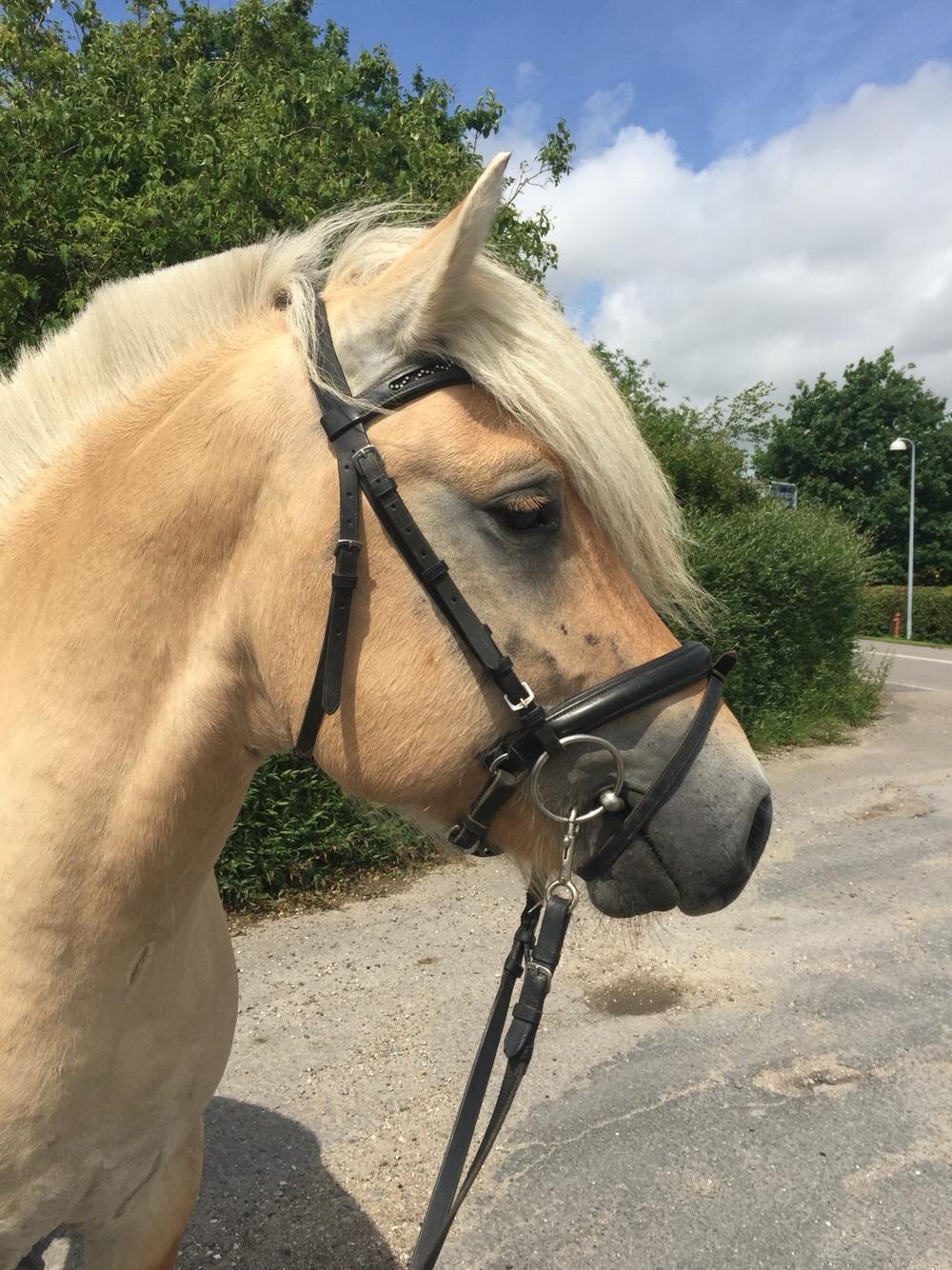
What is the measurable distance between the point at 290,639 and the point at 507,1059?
0.87 metres

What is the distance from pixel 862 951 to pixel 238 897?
3.90 metres

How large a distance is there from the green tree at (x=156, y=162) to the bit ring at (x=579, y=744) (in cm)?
313

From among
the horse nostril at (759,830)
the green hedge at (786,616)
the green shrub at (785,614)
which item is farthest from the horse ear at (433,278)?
the green shrub at (785,614)

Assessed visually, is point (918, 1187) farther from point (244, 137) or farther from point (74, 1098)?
point (244, 137)

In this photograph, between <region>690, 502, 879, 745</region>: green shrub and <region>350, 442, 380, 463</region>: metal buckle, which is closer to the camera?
<region>350, 442, 380, 463</region>: metal buckle

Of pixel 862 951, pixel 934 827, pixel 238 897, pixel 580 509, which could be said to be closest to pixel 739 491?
pixel 934 827

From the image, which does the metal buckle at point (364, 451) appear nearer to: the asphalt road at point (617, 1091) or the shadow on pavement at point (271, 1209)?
the asphalt road at point (617, 1091)

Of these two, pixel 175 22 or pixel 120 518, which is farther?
pixel 175 22

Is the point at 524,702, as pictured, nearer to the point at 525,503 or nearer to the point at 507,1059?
the point at 525,503

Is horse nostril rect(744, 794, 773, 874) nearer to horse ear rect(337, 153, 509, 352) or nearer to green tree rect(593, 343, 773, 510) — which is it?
horse ear rect(337, 153, 509, 352)

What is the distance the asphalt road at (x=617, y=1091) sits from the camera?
2.71 meters

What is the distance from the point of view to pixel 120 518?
135 centimetres

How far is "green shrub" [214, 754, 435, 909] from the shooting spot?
511 cm

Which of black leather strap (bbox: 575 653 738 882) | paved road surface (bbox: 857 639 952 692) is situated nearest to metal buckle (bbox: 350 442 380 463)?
black leather strap (bbox: 575 653 738 882)
